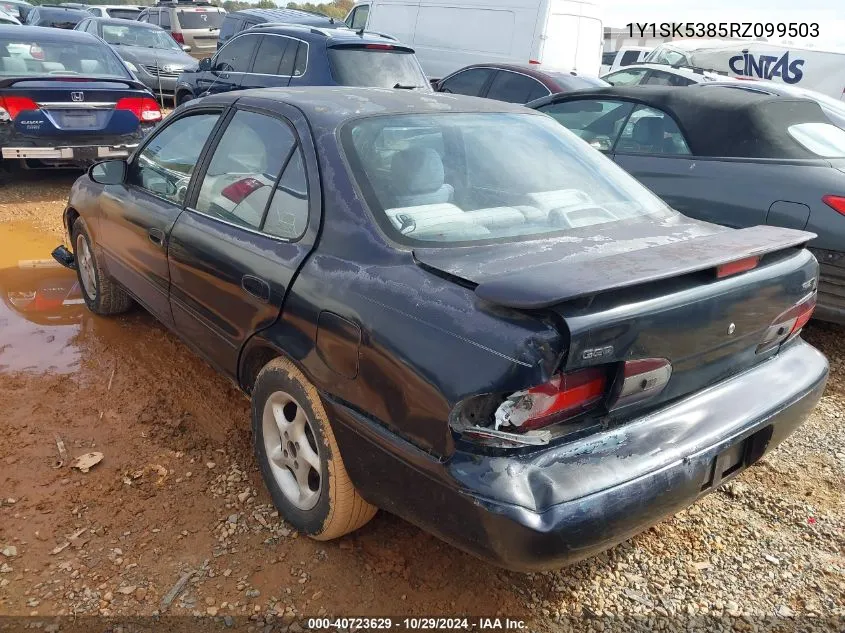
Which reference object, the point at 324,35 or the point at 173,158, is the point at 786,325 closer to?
the point at 173,158

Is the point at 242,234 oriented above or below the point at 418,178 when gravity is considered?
below

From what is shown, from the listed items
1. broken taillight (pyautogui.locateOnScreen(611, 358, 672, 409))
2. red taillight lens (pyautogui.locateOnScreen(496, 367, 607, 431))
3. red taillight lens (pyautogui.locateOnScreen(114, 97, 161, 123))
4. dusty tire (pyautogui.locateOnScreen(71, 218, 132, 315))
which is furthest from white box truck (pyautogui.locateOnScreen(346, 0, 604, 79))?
red taillight lens (pyautogui.locateOnScreen(496, 367, 607, 431))

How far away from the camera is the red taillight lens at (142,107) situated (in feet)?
23.7

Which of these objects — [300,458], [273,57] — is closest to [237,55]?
[273,57]

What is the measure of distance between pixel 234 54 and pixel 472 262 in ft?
27.9

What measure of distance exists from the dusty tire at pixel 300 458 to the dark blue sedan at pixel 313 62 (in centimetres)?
572

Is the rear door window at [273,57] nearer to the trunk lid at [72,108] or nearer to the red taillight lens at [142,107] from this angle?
the red taillight lens at [142,107]

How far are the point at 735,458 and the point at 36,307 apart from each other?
4.51m

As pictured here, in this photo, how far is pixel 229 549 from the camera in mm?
2570

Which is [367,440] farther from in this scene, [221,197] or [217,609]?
[221,197]

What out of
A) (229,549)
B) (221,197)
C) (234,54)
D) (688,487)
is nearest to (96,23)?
(234,54)

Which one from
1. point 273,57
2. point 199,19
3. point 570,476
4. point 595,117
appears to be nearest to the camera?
point 570,476

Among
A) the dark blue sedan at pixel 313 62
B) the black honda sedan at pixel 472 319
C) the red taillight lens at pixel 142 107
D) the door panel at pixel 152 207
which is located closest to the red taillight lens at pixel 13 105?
the red taillight lens at pixel 142 107

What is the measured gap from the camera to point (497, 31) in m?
11.8
